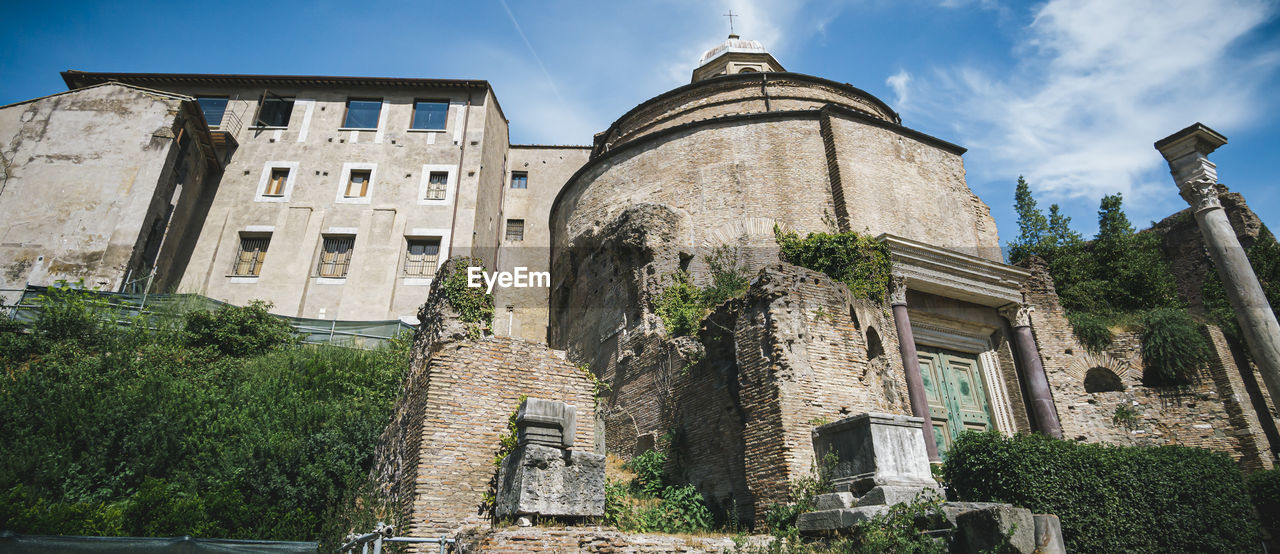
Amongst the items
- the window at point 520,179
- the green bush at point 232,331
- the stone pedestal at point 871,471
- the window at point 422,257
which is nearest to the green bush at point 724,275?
the stone pedestal at point 871,471

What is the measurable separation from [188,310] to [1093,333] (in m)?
22.2

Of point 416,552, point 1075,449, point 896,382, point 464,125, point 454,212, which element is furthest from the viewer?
point 464,125

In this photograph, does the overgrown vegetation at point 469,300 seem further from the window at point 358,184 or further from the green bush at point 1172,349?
the green bush at point 1172,349

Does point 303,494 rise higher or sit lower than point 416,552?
higher

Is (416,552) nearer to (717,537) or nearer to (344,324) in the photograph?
(717,537)

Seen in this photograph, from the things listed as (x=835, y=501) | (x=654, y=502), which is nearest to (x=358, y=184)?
(x=654, y=502)

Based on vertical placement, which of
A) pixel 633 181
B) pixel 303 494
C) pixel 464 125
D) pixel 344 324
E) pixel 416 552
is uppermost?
pixel 464 125

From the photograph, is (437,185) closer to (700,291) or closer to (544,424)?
(700,291)

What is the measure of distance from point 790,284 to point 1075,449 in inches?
189

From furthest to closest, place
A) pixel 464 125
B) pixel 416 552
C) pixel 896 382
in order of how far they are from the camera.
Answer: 1. pixel 464 125
2. pixel 896 382
3. pixel 416 552

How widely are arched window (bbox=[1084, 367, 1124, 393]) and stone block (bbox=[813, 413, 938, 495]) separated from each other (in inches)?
446

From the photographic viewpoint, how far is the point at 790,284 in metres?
10.1

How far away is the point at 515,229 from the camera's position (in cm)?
2698

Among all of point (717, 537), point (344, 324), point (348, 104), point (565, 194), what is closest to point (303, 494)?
point (717, 537)
